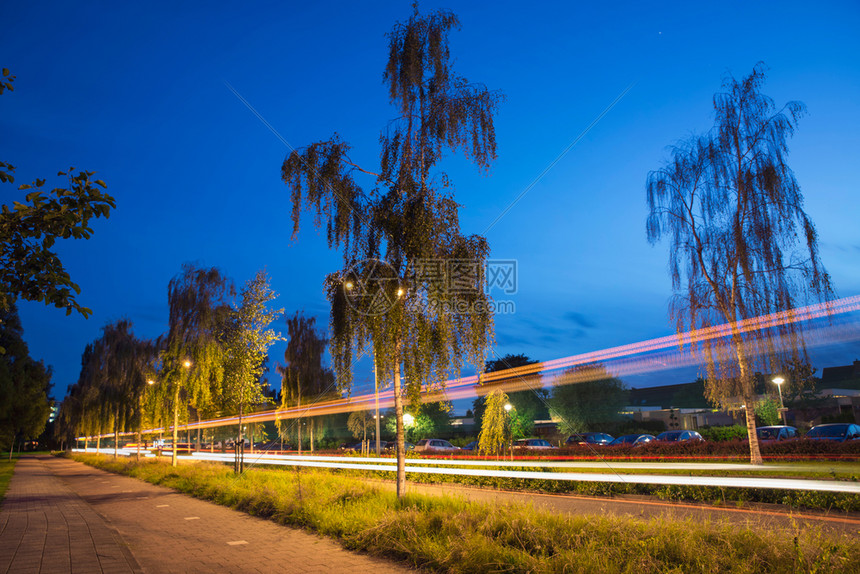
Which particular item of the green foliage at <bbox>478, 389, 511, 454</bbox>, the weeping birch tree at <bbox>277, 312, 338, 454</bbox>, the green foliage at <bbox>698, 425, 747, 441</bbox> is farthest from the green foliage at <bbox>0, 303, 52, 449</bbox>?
the green foliage at <bbox>698, 425, 747, 441</bbox>

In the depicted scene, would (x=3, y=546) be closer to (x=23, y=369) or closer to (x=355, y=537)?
(x=355, y=537)

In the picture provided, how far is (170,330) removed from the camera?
26.2 metres

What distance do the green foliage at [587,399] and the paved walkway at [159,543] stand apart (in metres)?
37.7

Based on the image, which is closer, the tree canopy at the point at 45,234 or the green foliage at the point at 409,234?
the tree canopy at the point at 45,234

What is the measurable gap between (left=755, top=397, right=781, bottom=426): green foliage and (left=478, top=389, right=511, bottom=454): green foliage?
3006cm

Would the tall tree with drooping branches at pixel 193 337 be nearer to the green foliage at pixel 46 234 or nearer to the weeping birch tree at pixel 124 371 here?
the weeping birch tree at pixel 124 371

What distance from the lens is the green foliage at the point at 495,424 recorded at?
22.9 meters

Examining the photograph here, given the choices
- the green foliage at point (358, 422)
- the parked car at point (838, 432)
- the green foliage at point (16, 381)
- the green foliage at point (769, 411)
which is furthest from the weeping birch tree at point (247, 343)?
the green foliage at point (769, 411)

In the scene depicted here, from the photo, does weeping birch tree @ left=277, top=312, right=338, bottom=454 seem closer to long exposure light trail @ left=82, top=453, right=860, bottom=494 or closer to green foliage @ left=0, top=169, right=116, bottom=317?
long exposure light trail @ left=82, top=453, right=860, bottom=494

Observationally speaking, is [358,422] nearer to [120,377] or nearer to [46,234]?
[120,377]

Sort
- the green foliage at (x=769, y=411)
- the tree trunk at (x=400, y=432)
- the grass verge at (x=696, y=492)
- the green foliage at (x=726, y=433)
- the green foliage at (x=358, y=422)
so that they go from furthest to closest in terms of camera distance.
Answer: the green foliage at (x=358, y=422) < the green foliage at (x=769, y=411) < the green foliage at (x=726, y=433) < the grass verge at (x=696, y=492) < the tree trunk at (x=400, y=432)

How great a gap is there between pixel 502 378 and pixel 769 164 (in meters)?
37.2

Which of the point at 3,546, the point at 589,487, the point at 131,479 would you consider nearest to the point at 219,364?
the point at 131,479

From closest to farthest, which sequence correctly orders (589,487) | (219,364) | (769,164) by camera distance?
(589,487) < (769,164) < (219,364)
